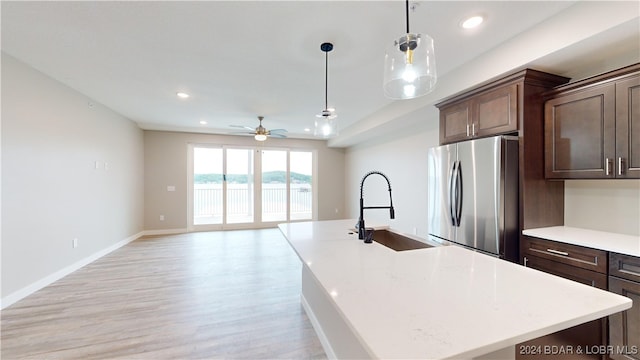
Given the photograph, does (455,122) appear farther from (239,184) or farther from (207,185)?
(207,185)

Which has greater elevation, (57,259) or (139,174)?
(139,174)

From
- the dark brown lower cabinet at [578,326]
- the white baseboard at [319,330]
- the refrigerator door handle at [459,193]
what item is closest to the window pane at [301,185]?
the white baseboard at [319,330]

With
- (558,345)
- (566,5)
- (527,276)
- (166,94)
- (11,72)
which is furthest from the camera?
(166,94)

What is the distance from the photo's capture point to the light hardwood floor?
1976 millimetres

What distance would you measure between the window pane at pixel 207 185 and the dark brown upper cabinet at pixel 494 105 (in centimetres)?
556

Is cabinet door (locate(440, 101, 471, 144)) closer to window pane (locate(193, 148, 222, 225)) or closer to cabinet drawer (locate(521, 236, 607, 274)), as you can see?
cabinet drawer (locate(521, 236, 607, 274))

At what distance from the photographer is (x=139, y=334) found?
215 centimetres

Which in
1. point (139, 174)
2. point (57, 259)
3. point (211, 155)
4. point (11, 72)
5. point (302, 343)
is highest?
point (11, 72)

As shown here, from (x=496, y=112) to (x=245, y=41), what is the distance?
2443mm

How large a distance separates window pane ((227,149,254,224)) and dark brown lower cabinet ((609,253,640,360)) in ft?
21.0

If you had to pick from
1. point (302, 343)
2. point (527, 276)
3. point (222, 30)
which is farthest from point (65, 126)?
point (527, 276)

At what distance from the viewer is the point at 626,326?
1552 millimetres

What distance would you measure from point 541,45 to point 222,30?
2.57 meters

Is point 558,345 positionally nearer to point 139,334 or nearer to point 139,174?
point 139,334
